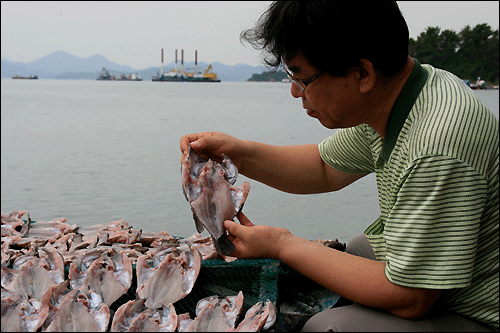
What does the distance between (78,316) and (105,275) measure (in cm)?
41

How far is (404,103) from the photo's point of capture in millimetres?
1494

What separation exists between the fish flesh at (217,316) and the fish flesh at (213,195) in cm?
20

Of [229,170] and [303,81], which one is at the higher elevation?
[303,81]

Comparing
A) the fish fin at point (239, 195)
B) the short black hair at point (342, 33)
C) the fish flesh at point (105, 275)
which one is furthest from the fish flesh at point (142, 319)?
the short black hair at point (342, 33)

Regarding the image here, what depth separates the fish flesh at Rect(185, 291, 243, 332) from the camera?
5.12 feet

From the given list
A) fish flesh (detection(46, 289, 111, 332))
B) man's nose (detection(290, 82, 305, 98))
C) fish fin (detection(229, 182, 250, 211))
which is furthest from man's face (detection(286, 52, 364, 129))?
fish flesh (detection(46, 289, 111, 332))

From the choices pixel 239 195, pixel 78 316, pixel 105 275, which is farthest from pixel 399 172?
pixel 105 275

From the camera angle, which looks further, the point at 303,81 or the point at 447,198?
the point at 303,81

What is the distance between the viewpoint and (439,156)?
1298mm

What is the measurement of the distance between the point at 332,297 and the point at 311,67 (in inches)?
43.2

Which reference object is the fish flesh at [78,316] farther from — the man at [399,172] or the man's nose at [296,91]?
the man's nose at [296,91]

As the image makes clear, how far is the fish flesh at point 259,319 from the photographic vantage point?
1573 mm

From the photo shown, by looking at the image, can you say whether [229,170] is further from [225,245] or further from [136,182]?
[136,182]

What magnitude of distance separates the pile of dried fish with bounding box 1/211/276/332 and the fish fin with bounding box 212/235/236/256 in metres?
0.19
